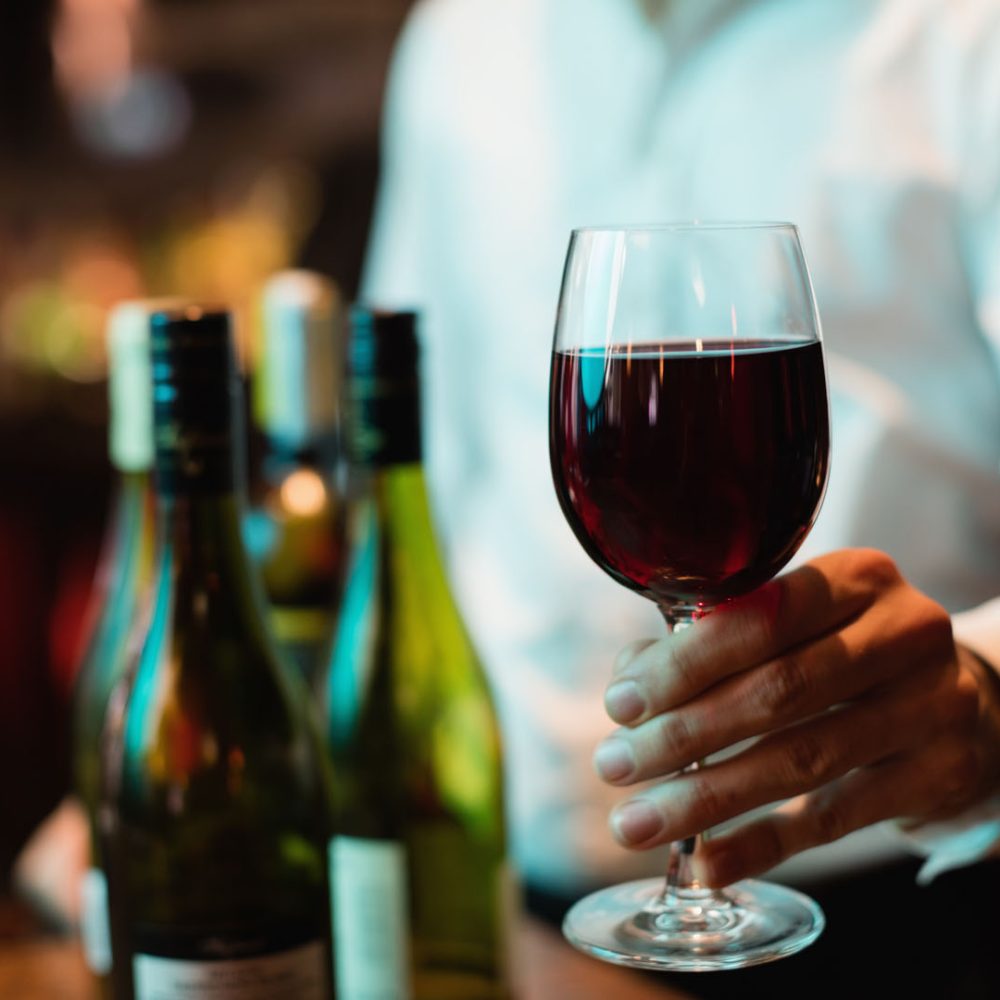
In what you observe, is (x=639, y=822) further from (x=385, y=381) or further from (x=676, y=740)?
(x=385, y=381)

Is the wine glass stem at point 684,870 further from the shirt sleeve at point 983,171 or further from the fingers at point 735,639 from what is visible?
the shirt sleeve at point 983,171

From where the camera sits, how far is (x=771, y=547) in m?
0.49

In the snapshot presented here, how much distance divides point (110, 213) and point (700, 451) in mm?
3100

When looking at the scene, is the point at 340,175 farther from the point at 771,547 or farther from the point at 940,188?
the point at 771,547

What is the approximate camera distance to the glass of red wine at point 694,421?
18.7 inches

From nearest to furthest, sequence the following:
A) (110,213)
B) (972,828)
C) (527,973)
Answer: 1. (972,828)
2. (527,973)
3. (110,213)

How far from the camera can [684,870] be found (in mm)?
519

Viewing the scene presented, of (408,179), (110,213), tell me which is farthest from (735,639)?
(110,213)

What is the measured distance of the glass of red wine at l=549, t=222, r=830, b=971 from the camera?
48cm

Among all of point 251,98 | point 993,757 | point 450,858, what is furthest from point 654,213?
point 251,98

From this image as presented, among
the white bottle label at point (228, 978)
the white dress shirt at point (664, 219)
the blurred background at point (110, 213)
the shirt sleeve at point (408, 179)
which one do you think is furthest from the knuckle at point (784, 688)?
the blurred background at point (110, 213)

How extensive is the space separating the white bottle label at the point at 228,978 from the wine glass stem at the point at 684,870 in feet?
0.62

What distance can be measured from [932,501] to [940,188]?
210 millimetres

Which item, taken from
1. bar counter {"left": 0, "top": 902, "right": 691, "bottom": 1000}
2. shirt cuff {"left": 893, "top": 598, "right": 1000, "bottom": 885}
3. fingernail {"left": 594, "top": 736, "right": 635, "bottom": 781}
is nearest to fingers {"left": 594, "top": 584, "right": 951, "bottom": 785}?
fingernail {"left": 594, "top": 736, "right": 635, "bottom": 781}
